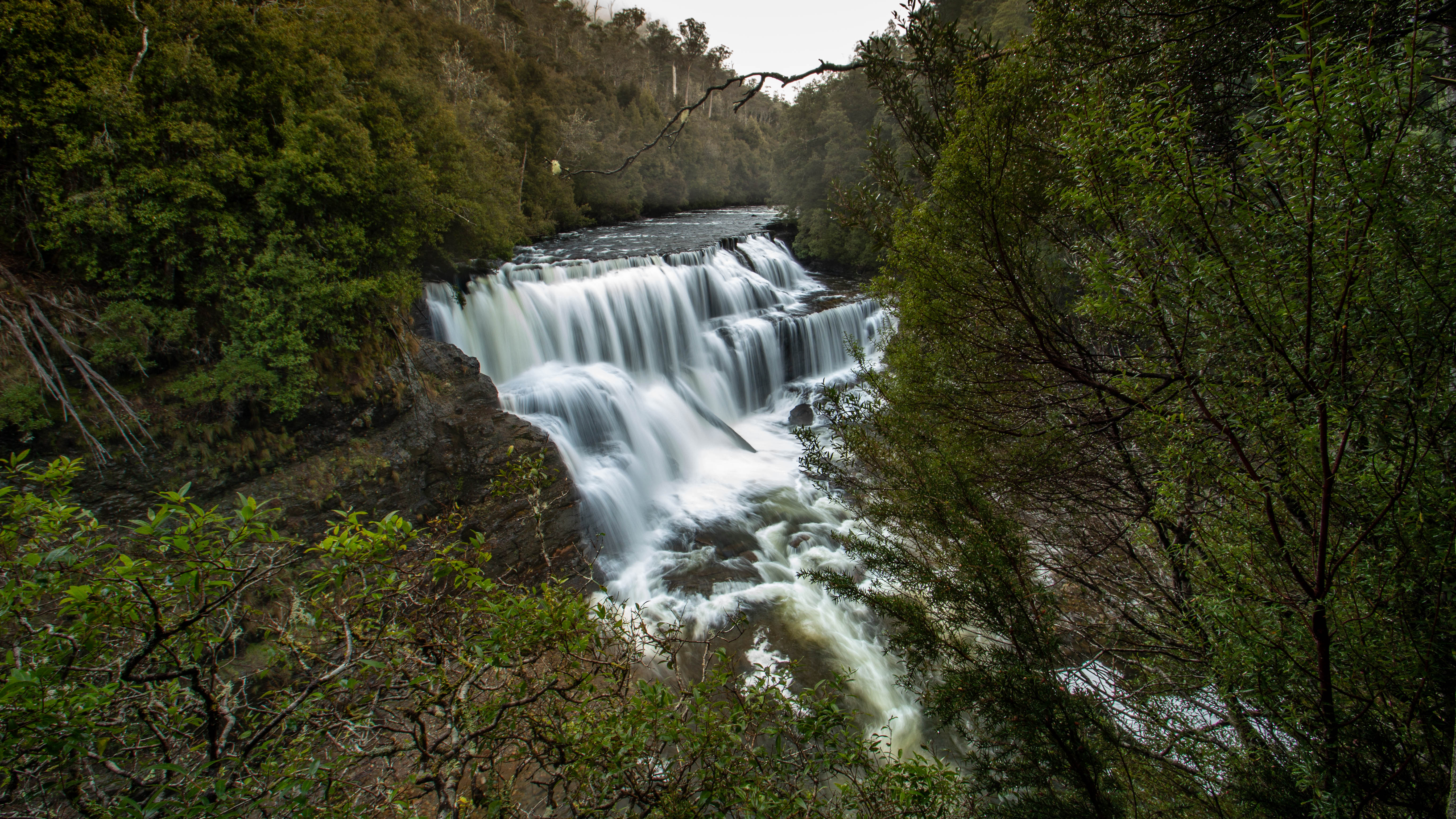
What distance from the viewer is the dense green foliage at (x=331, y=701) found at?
5.35 feet

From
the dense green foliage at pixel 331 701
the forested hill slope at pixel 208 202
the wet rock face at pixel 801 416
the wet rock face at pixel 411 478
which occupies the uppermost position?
the forested hill slope at pixel 208 202

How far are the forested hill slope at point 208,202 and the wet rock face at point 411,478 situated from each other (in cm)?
64

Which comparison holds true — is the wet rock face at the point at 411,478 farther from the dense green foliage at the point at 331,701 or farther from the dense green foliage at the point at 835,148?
the dense green foliage at the point at 835,148

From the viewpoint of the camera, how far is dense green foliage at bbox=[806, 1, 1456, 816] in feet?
4.75

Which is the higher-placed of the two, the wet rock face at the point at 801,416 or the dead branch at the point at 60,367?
the dead branch at the point at 60,367

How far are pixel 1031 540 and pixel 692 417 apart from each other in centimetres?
823

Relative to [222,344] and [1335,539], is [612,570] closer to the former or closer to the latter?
[222,344]

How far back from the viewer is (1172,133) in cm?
168

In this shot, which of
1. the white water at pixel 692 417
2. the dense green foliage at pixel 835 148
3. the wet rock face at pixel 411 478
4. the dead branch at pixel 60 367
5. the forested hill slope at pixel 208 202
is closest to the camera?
the dead branch at pixel 60 367

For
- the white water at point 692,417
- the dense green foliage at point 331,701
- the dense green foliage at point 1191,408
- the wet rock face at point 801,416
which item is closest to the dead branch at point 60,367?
the white water at point 692,417

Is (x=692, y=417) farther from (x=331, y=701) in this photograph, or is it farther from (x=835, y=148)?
(x=835, y=148)

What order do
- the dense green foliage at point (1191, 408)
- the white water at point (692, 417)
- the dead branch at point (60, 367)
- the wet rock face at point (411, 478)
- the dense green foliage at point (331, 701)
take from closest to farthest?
the dense green foliage at point (1191, 408)
the dense green foliage at point (331, 701)
the dead branch at point (60, 367)
the wet rock face at point (411, 478)
the white water at point (692, 417)

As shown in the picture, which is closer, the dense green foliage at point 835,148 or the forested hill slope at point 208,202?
the forested hill slope at point 208,202

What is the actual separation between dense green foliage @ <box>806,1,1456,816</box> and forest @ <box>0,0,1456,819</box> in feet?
0.07
